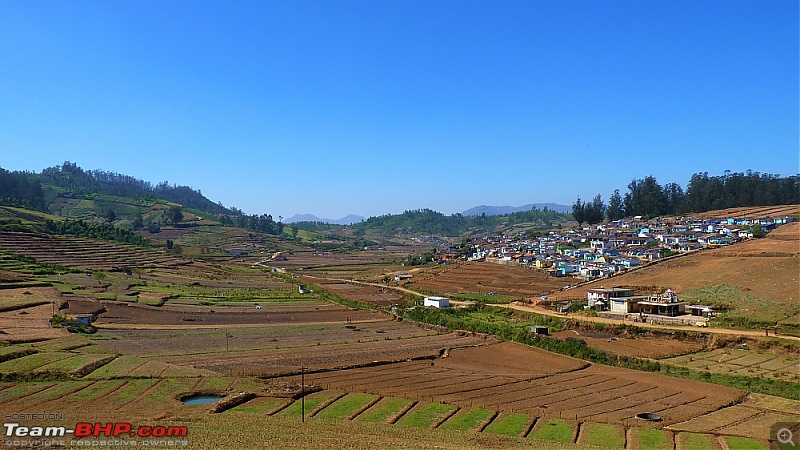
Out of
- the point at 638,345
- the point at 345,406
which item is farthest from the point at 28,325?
the point at 638,345

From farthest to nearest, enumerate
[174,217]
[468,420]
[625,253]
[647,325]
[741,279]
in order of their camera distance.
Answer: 1. [174,217]
2. [625,253]
3. [741,279]
4. [647,325]
5. [468,420]

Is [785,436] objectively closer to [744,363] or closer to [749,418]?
[749,418]

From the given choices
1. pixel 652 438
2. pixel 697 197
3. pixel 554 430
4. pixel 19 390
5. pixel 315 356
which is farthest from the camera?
pixel 697 197

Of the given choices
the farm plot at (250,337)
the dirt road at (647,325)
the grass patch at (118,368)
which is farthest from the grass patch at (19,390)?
the dirt road at (647,325)

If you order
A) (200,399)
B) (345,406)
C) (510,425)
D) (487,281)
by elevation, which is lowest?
(510,425)

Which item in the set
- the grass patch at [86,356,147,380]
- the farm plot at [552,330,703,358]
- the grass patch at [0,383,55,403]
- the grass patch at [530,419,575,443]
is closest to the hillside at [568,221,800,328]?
the farm plot at [552,330,703,358]

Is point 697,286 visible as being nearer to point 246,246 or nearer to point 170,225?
point 246,246

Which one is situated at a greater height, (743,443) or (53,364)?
(53,364)

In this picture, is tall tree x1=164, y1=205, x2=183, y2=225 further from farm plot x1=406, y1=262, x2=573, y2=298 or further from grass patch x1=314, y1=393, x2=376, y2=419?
grass patch x1=314, y1=393, x2=376, y2=419
